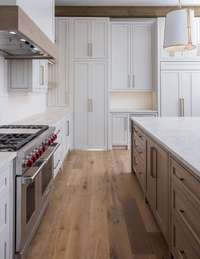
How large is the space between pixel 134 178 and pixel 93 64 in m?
3.11

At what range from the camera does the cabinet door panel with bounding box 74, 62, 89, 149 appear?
6.90 meters

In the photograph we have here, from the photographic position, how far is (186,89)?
6.95 m

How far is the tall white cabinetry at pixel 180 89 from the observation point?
6.89m

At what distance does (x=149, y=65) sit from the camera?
711cm

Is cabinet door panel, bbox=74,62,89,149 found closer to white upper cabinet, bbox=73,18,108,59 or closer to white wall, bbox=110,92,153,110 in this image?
white upper cabinet, bbox=73,18,108,59

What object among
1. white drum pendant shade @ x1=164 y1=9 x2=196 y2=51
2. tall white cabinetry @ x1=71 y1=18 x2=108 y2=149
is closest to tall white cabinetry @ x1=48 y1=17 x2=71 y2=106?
tall white cabinetry @ x1=71 y1=18 x2=108 y2=149

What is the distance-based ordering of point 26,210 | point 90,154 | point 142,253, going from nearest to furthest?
point 26,210, point 142,253, point 90,154

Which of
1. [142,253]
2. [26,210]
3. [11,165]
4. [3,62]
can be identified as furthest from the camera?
[3,62]

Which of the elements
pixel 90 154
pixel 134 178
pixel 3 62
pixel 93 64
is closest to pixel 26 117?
pixel 3 62

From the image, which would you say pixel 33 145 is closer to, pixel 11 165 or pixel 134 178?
pixel 11 165

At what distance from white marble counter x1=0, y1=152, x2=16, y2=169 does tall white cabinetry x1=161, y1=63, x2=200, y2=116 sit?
5.32m

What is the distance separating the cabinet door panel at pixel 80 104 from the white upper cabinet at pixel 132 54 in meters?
0.65

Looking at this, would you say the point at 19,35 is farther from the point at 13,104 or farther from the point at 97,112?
the point at 97,112

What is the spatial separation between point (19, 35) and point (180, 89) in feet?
16.8
